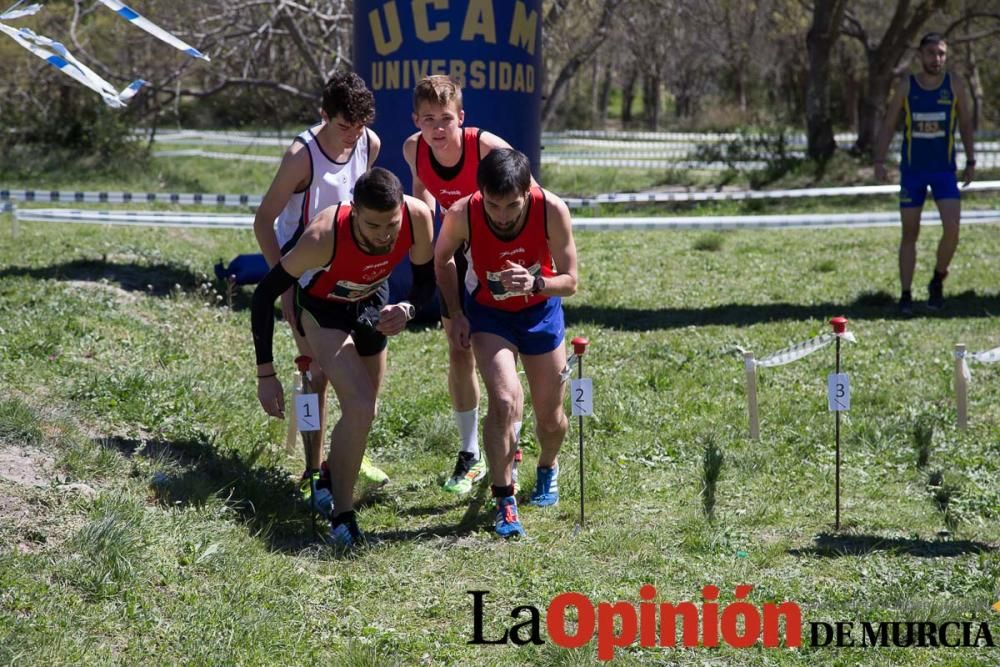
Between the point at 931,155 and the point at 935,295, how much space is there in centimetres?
113

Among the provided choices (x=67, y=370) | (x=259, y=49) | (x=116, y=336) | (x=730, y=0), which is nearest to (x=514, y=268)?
(x=67, y=370)

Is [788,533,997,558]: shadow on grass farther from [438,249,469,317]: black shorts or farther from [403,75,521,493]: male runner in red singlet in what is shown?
[438,249,469,317]: black shorts

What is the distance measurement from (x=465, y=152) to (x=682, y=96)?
41.0 meters

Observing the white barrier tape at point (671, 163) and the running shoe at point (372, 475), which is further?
the white barrier tape at point (671, 163)

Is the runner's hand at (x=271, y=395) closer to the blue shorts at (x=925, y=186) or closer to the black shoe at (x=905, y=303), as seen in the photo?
the black shoe at (x=905, y=303)

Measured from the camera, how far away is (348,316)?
5367 mm

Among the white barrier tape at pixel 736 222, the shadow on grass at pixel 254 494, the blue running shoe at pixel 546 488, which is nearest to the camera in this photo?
the shadow on grass at pixel 254 494

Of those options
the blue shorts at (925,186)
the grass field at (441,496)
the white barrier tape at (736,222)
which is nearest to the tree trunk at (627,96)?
the white barrier tape at (736,222)

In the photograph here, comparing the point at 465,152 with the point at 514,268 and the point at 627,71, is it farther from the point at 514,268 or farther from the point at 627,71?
the point at 627,71

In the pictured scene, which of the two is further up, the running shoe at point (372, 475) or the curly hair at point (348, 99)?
the curly hair at point (348, 99)

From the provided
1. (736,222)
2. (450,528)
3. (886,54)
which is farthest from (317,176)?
(886,54)

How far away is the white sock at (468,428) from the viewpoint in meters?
6.12

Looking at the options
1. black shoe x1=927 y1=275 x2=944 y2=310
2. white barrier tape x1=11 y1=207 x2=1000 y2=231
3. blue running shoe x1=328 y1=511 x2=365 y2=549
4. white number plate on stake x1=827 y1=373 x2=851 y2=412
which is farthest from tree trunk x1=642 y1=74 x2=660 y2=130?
blue running shoe x1=328 y1=511 x2=365 y2=549

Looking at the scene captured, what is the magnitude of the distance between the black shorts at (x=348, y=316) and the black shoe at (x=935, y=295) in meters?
5.72
